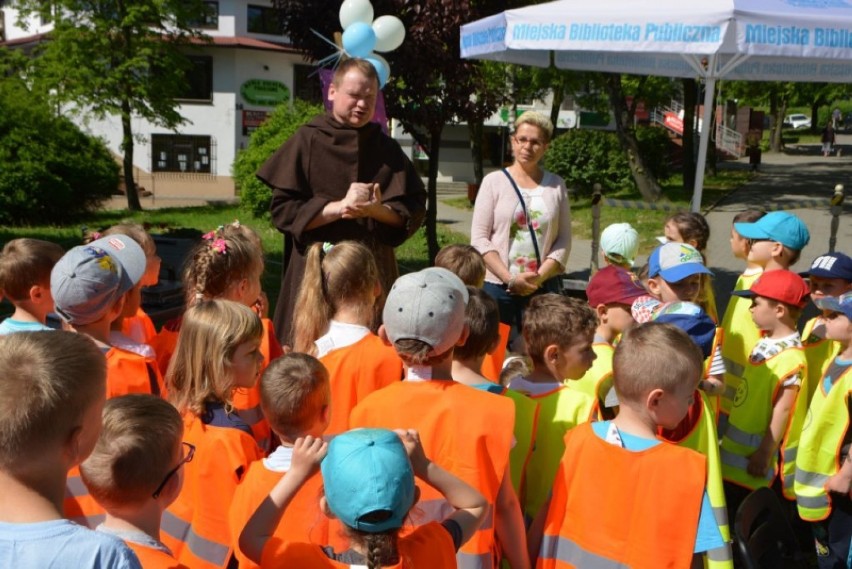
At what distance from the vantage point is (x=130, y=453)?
192 centimetres

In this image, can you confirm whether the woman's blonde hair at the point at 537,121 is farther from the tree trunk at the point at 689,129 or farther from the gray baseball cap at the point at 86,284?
the tree trunk at the point at 689,129

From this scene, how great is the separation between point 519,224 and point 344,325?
191cm

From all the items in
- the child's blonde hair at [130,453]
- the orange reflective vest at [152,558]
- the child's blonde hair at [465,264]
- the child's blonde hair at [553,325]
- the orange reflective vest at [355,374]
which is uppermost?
the child's blonde hair at [465,264]

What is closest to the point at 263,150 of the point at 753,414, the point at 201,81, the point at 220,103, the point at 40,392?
the point at 753,414

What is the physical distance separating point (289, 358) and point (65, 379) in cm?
99

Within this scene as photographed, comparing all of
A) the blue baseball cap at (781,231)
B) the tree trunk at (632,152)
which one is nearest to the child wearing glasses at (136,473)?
the blue baseball cap at (781,231)

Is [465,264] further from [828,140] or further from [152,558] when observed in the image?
[828,140]

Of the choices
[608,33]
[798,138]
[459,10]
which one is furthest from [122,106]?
[798,138]

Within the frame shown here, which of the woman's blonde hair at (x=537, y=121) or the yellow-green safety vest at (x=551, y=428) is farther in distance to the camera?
the woman's blonde hair at (x=537, y=121)

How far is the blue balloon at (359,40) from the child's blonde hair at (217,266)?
6.32 ft

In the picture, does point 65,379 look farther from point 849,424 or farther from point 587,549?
point 849,424

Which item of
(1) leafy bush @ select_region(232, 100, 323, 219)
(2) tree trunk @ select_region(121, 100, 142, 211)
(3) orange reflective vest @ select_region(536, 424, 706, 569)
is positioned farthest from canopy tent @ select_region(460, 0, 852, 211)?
(2) tree trunk @ select_region(121, 100, 142, 211)

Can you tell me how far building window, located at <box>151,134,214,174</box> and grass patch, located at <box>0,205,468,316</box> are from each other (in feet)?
42.9

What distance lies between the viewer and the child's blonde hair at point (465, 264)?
12.5 ft
